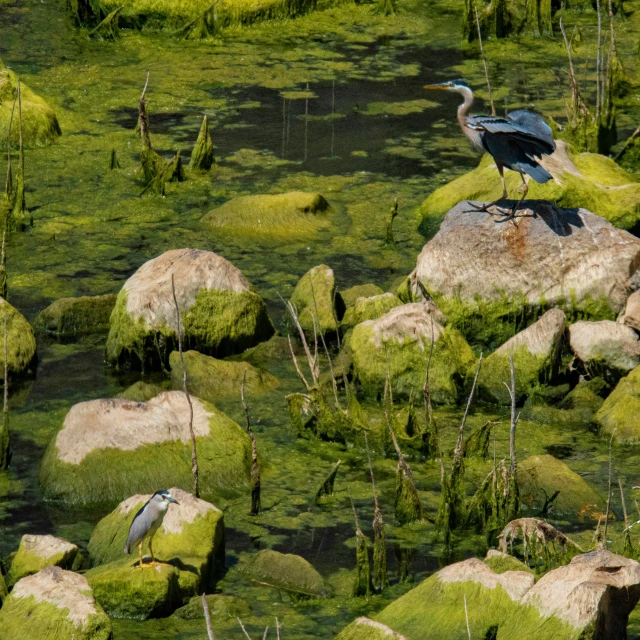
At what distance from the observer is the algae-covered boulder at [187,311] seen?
989 centimetres

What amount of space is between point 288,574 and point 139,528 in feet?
2.61

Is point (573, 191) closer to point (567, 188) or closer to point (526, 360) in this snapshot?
point (567, 188)

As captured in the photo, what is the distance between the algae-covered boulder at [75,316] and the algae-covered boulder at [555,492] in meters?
3.70

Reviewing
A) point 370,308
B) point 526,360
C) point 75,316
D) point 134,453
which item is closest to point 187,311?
point 75,316

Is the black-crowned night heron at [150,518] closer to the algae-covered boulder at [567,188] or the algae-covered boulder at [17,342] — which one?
the algae-covered boulder at [17,342]

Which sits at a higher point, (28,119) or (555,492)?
(28,119)

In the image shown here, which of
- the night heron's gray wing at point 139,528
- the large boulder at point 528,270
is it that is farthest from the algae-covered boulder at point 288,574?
the large boulder at point 528,270

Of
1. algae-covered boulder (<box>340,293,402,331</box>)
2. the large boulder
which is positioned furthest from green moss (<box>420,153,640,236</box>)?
algae-covered boulder (<box>340,293,402,331</box>)

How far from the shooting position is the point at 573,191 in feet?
37.7

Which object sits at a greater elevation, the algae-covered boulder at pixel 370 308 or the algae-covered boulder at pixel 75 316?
the algae-covered boulder at pixel 370 308

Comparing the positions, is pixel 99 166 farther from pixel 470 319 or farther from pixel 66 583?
pixel 66 583

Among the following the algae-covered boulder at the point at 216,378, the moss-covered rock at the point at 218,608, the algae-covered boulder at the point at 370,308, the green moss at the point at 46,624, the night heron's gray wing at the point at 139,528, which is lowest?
the algae-covered boulder at the point at 216,378

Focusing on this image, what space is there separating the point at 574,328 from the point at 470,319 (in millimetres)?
885

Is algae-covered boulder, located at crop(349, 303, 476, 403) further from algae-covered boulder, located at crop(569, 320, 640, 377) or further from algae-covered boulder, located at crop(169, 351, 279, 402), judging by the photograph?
algae-covered boulder, located at crop(569, 320, 640, 377)
